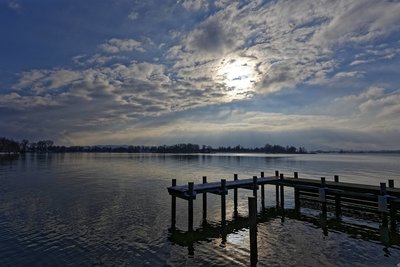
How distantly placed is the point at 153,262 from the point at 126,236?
14.7 feet

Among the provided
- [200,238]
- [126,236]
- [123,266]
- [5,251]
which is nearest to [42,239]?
[5,251]

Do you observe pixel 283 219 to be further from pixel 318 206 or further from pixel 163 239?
pixel 163 239

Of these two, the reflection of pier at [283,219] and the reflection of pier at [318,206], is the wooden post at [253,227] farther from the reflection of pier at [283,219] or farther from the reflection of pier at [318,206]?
the reflection of pier at [283,219]

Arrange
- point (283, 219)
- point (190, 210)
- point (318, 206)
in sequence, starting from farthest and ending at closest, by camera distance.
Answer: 1. point (318, 206)
2. point (283, 219)
3. point (190, 210)

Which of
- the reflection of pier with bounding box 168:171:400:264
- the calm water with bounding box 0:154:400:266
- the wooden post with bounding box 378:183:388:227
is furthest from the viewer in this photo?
the wooden post with bounding box 378:183:388:227

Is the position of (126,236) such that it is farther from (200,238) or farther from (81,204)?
(81,204)

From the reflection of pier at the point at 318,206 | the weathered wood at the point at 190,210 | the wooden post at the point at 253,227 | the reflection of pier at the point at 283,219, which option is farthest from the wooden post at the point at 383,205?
the weathered wood at the point at 190,210

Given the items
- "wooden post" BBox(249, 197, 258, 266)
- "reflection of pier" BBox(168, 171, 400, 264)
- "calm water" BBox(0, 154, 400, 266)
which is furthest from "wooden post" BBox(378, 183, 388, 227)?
"wooden post" BBox(249, 197, 258, 266)

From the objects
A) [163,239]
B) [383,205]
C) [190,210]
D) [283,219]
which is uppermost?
[383,205]

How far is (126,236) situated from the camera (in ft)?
57.5

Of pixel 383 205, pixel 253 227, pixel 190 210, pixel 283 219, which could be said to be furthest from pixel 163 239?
pixel 383 205

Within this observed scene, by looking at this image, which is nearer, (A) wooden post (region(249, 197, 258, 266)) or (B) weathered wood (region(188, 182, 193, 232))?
(A) wooden post (region(249, 197, 258, 266))

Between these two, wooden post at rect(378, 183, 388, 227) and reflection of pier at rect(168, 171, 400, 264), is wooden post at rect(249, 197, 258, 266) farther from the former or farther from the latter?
wooden post at rect(378, 183, 388, 227)

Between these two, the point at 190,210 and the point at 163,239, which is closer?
the point at 163,239
